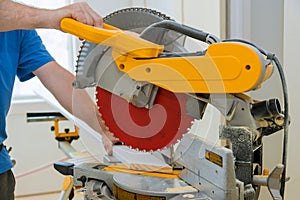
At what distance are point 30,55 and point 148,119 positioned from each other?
817 millimetres

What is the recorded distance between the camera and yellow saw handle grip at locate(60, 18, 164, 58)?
2.72 feet

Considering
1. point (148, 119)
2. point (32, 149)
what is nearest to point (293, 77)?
point (148, 119)

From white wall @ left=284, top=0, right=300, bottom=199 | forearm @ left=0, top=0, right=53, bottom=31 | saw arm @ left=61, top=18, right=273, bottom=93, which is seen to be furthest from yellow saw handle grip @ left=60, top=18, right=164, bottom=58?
white wall @ left=284, top=0, right=300, bottom=199

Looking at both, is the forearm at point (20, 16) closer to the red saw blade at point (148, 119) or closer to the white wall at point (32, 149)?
the red saw blade at point (148, 119)

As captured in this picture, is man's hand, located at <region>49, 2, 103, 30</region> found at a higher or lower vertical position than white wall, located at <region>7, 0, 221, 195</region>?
higher

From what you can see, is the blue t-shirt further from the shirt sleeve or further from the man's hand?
the man's hand

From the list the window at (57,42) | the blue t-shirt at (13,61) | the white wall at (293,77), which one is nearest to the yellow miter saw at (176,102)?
the blue t-shirt at (13,61)

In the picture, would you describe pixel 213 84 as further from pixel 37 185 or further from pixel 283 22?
pixel 37 185

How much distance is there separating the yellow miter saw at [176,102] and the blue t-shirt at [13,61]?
0.61 meters

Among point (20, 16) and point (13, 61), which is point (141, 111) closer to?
point (20, 16)

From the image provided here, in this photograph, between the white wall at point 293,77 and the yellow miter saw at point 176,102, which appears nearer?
the yellow miter saw at point 176,102

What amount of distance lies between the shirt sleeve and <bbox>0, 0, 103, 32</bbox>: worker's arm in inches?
24.3

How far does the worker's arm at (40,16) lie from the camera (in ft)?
2.91

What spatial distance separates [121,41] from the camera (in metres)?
0.83
